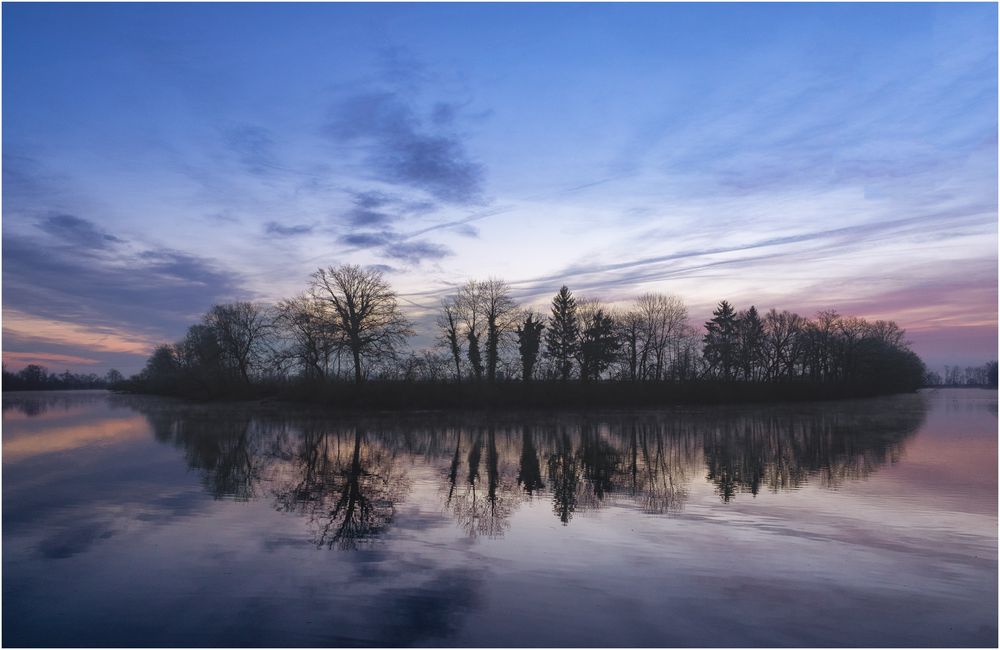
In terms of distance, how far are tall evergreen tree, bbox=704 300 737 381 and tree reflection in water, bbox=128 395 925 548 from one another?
44.6 m

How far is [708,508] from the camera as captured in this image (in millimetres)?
13711

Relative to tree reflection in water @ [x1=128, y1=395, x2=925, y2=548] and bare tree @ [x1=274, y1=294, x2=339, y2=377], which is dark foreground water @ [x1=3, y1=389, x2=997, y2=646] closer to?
tree reflection in water @ [x1=128, y1=395, x2=925, y2=548]

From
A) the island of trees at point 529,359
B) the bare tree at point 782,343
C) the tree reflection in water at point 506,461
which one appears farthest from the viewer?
the bare tree at point 782,343

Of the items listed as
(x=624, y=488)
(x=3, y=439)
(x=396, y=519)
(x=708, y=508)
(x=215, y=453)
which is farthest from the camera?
(x=3, y=439)

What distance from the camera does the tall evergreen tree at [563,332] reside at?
3044 inches

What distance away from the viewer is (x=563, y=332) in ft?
256

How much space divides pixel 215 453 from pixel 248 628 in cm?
1873

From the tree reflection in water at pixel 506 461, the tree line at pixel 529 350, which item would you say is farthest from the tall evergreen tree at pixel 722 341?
the tree reflection in water at pixel 506 461

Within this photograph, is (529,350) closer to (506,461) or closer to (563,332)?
(563,332)

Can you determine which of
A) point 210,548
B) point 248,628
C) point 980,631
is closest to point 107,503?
point 210,548

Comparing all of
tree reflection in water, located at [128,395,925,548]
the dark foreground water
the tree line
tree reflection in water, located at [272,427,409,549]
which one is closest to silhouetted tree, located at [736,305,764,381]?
the tree line

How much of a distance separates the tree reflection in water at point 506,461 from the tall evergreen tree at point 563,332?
37.1m

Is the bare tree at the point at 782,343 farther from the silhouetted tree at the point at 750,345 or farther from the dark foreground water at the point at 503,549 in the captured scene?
the dark foreground water at the point at 503,549

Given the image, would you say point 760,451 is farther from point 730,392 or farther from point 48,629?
point 730,392
